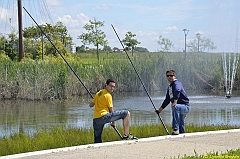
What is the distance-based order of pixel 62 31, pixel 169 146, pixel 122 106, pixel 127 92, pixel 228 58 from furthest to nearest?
pixel 62 31 < pixel 228 58 < pixel 127 92 < pixel 122 106 < pixel 169 146

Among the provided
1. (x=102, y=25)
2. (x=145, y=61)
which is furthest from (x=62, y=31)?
(x=145, y=61)

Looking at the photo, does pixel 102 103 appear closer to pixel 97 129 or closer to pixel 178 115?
pixel 97 129

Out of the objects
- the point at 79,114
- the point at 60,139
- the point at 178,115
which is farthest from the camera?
the point at 79,114

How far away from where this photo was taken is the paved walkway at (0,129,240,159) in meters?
8.83

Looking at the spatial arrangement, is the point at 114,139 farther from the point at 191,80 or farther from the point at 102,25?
the point at 102,25

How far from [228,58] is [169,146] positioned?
2581 cm

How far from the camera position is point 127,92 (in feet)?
105

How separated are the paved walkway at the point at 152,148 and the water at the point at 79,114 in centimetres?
461

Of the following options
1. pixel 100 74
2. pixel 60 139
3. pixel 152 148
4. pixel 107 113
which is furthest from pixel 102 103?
pixel 100 74

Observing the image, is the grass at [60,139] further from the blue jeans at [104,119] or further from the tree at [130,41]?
the tree at [130,41]

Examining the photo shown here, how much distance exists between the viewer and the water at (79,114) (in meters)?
16.5

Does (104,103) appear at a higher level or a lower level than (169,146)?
higher

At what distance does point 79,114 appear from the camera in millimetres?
20016

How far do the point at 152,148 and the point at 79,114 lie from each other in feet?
35.3
